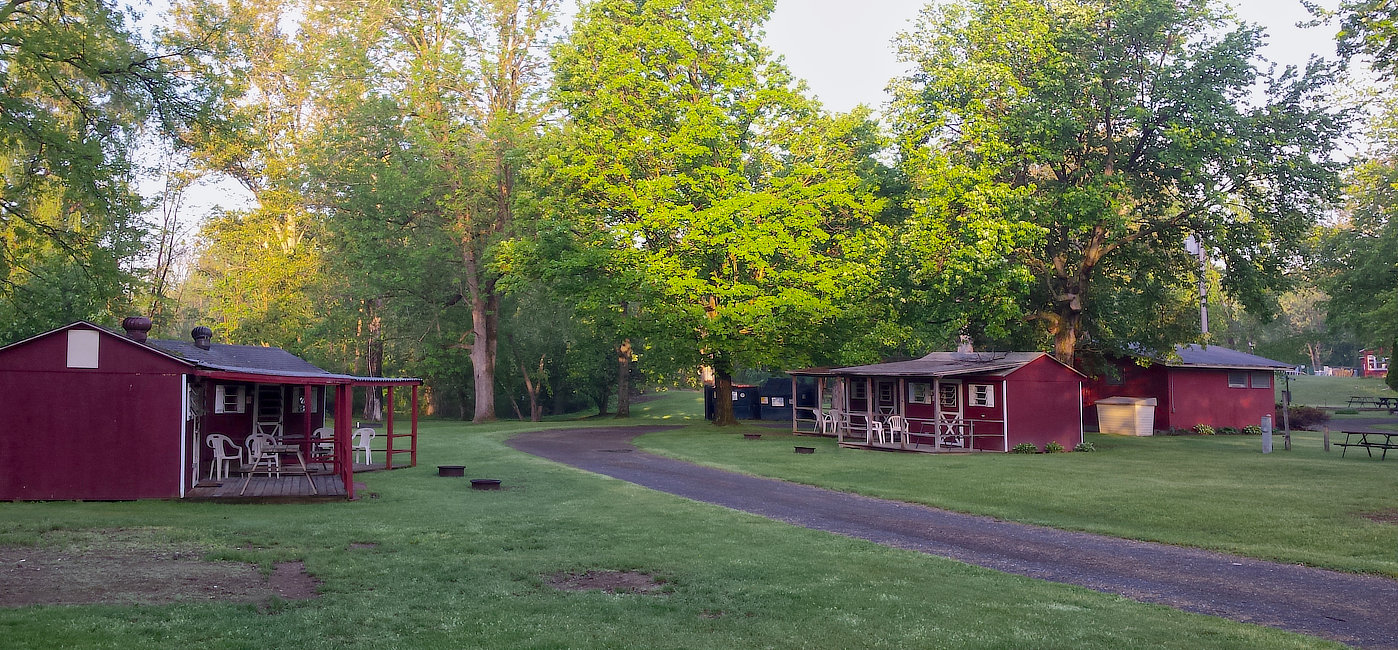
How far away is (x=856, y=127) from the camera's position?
38594 millimetres

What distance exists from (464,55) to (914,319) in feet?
84.4

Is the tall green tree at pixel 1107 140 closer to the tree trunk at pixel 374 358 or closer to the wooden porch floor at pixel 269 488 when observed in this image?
the wooden porch floor at pixel 269 488

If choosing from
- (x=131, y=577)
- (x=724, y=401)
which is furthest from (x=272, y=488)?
(x=724, y=401)

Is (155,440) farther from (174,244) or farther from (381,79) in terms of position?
(174,244)

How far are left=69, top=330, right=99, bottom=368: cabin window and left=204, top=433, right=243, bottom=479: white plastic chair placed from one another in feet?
10.3

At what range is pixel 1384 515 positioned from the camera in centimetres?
1434

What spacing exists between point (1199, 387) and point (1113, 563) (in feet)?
95.9

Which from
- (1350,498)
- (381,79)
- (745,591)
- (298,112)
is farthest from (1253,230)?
(298,112)

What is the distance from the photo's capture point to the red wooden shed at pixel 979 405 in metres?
27.3

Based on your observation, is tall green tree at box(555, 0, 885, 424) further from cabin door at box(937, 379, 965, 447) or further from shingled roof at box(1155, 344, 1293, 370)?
shingled roof at box(1155, 344, 1293, 370)

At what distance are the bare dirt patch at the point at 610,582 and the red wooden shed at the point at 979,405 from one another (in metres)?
18.2

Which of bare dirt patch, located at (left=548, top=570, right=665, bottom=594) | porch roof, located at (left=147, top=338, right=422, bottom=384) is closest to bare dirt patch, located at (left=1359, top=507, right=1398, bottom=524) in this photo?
bare dirt patch, located at (left=548, top=570, right=665, bottom=594)

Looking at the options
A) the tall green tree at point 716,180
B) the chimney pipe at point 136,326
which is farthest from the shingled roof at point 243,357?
the tall green tree at point 716,180

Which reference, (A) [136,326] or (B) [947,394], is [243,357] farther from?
(B) [947,394]
